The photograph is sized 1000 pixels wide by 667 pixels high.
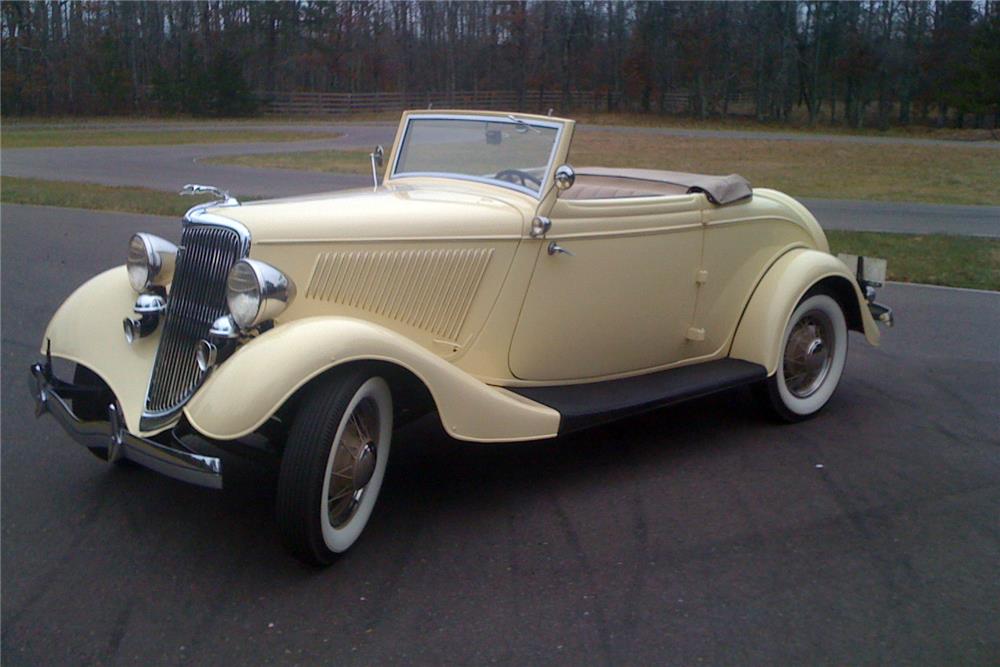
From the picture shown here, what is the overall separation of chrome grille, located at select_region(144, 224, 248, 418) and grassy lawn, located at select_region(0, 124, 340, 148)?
95.4ft

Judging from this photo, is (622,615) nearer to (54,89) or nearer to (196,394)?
(196,394)

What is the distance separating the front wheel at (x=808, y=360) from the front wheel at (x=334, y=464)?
2411 mm

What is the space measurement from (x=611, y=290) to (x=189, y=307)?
1958mm

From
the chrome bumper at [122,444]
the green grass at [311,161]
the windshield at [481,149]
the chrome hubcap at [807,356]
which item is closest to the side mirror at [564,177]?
the windshield at [481,149]

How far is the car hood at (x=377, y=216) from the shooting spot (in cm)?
374

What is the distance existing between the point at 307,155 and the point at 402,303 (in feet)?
77.4

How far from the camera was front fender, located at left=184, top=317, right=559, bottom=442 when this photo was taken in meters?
3.25

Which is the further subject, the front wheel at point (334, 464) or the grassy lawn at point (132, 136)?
the grassy lawn at point (132, 136)

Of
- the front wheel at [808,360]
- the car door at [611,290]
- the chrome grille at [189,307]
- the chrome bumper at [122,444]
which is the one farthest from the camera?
the front wheel at [808,360]

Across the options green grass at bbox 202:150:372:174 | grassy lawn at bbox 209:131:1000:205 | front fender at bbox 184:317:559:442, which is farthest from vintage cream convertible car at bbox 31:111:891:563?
green grass at bbox 202:150:372:174

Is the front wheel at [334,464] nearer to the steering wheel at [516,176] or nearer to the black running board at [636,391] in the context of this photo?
the black running board at [636,391]

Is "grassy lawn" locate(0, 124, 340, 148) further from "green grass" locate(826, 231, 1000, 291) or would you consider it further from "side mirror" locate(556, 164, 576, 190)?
"side mirror" locate(556, 164, 576, 190)

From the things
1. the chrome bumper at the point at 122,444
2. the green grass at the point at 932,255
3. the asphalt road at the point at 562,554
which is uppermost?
the chrome bumper at the point at 122,444

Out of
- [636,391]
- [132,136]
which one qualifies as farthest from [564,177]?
→ [132,136]
